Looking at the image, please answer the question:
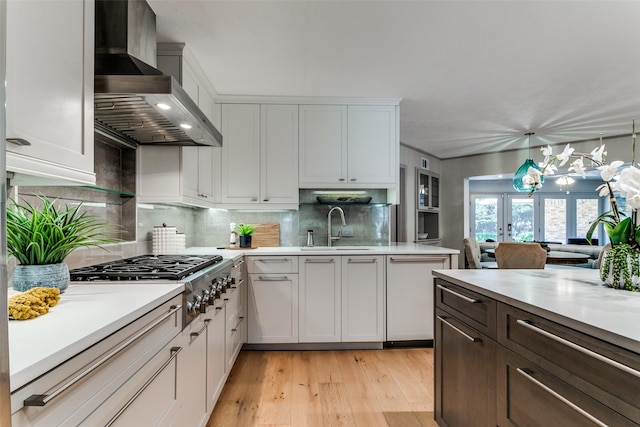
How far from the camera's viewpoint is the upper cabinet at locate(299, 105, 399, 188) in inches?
135

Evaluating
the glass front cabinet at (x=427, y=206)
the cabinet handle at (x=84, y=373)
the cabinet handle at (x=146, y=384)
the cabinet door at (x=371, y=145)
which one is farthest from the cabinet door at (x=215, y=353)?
the glass front cabinet at (x=427, y=206)

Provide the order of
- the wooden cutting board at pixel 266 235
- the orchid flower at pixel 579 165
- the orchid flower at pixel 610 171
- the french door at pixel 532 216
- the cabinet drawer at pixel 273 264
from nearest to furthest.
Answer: the orchid flower at pixel 610 171 < the orchid flower at pixel 579 165 < the cabinet drawer at pixel 273 264 < the wooden cutting board at pixel 266 235 < the french door at pixel 532 216

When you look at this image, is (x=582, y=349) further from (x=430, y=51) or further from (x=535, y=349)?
(x=430, y=51)

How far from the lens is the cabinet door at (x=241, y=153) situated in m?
3.37

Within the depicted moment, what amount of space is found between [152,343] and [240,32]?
198cm

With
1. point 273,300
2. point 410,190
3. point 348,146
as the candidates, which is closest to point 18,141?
point 273,300

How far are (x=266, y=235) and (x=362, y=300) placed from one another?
4.11ft

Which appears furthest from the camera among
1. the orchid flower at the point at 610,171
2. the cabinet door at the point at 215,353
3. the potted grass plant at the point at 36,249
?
the cabinet door at the point at 215,353

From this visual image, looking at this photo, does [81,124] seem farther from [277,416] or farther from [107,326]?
[277,416]

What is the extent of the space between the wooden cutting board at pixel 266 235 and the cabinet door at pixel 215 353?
4.73ft

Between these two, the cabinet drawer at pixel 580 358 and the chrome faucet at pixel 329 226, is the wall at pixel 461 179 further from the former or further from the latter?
the cabinet drawer at pixel 580 358

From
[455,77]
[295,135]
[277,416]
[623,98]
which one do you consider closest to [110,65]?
[295,135]

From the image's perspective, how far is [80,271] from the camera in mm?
1630

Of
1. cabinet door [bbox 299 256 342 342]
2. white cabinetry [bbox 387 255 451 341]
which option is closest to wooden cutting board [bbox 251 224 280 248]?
cabinet door [bbox 299 256 342 342]
